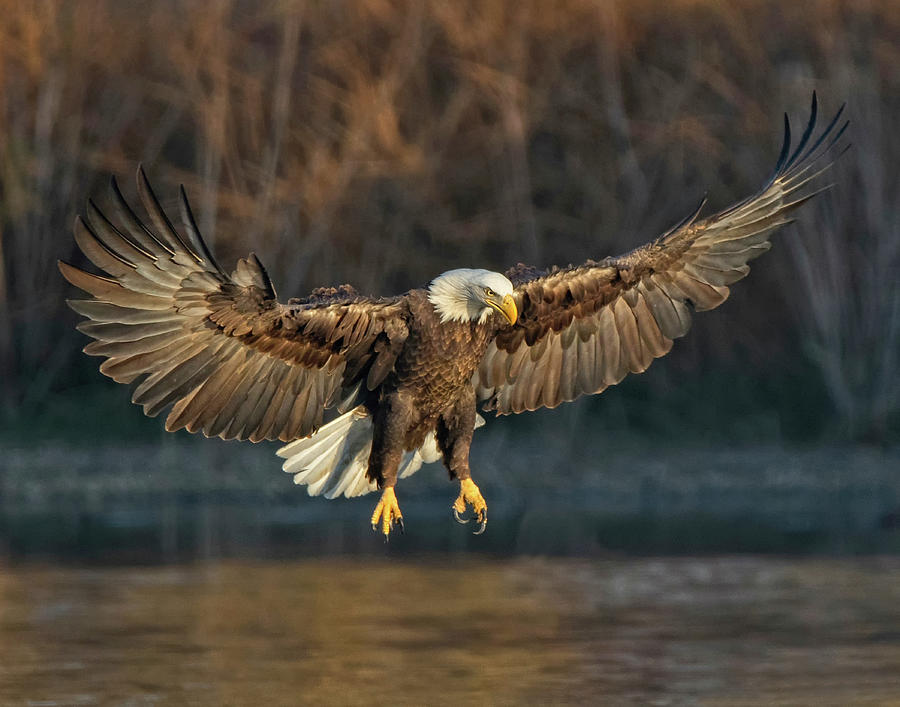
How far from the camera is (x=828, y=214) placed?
17703mm

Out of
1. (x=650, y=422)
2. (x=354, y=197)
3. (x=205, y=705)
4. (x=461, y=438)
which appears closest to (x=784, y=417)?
(x=650, y=422)

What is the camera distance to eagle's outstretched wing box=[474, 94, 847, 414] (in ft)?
27.1

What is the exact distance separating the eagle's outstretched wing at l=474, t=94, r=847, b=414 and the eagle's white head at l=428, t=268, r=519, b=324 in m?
0.42

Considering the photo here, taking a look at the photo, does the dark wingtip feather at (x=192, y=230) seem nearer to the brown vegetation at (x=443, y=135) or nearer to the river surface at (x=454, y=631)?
the river surface at (x=454, y=631)

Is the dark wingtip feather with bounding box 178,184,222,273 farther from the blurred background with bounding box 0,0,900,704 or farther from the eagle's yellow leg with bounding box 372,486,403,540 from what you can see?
the blurred background with bounding box 0,0,900,704

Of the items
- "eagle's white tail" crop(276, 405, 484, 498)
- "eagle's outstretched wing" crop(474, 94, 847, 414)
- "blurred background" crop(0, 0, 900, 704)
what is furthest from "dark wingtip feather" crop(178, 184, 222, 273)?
"blurred background" crop(0, 0, 900, 704)

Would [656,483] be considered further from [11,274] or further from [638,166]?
[11,274]

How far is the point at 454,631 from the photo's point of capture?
11.8 meters

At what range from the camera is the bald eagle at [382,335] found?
7.52 meters

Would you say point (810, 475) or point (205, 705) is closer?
point (205, 705)

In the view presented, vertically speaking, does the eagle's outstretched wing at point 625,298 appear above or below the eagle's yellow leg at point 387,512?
above

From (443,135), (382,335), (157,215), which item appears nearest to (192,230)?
(157,215)

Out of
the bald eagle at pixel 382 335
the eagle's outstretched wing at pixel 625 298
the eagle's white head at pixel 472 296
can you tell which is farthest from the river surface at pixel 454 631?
the eagle's white head at pixel 472 296

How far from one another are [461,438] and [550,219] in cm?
1048
